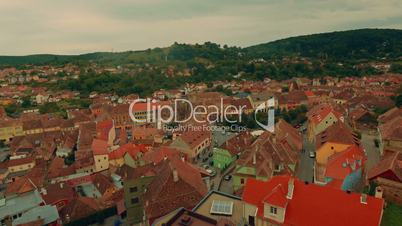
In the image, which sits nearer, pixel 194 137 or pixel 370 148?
pixel 370 148

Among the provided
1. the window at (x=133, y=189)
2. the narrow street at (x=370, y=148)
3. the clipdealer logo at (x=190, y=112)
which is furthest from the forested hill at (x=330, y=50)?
the window at (x=133, y=189)

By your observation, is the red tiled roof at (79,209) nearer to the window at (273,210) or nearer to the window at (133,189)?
the window at (133,189)

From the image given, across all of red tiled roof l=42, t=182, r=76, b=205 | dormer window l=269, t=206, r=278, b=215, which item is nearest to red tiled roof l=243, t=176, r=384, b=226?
dormer window l=269, t=206, r=278, b=215

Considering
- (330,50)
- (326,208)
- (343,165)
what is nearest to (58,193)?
(326,208)

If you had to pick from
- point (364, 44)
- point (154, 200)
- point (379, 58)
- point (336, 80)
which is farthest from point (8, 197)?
point (364, 44)

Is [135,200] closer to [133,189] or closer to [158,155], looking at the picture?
[133,189]

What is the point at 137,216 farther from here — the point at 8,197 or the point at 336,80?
the point at 336,80
